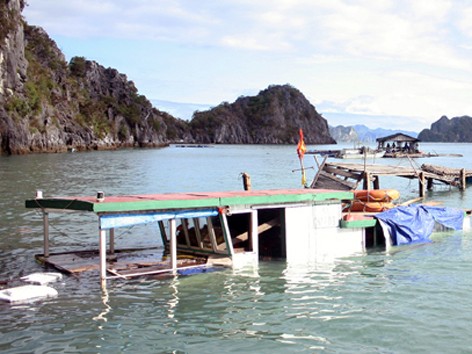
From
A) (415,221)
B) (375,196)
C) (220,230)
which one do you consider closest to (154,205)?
(220,230)

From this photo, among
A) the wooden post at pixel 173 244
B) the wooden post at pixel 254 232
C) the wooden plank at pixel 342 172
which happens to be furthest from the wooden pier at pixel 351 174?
the wooden post at pixel 173 244

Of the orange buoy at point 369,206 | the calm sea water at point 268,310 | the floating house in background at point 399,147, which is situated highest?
the floating house in background at point 399,147

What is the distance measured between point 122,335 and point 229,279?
4.69m

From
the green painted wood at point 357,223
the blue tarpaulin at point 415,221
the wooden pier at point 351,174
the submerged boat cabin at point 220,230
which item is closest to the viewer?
the submerged boat cabin at point 220,230

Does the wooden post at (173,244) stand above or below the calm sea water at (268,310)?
above

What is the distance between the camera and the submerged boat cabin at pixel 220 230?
15.9 meters

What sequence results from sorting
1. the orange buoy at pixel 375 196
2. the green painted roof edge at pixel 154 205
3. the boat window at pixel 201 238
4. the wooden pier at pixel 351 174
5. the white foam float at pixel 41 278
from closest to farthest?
the green painted roof edge at pixel 154 205, the white foam float at pixel 41 278, the boat window at pixel 201 238, the orange buoy at pixel 375 196, the wooden pier at pixel 351 174

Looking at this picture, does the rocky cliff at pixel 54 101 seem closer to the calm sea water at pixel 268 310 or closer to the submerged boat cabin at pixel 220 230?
the submerged boat cabin at pixel 220 230

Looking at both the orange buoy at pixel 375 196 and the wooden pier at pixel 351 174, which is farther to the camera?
the wooden pier at pixel 351 174

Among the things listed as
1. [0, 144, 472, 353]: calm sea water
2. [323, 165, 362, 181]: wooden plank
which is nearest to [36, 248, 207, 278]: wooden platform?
[0, 144, 472, 353]: calm sea water

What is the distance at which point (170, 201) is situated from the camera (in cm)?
1597

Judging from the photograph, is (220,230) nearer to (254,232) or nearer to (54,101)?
(254,232)

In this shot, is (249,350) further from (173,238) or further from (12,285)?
(12,285)

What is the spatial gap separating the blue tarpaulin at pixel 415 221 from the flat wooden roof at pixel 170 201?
3.03 metres
